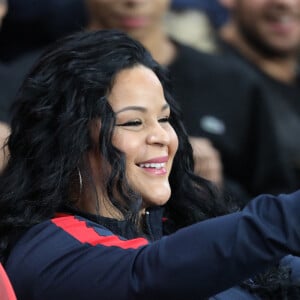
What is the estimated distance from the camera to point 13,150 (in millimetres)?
3133

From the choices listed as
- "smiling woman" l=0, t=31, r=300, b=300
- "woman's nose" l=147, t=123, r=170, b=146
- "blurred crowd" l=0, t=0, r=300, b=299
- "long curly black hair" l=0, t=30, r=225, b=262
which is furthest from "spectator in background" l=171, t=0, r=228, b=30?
"woman's nose" l=147, t=123, r=170, b=146

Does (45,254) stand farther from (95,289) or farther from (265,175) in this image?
(265,175)

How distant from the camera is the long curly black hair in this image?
2980 millimetres

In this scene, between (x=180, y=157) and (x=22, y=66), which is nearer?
(x=180, y=157)

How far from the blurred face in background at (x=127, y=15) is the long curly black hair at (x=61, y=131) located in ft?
5.24

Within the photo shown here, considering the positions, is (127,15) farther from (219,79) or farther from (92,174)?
(92,174)

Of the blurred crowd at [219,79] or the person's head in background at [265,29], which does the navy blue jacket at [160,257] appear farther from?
the person's head in background at [265,29]

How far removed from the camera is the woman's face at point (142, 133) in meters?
3.04

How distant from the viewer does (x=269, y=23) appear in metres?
5.50

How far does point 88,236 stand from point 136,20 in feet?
→ 7.07

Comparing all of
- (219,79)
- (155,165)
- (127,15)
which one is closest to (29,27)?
(127,15)

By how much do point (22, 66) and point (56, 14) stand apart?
2.20 feet

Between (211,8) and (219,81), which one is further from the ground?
(219,81)

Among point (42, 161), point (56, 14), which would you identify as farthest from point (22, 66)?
point (42, 161)
